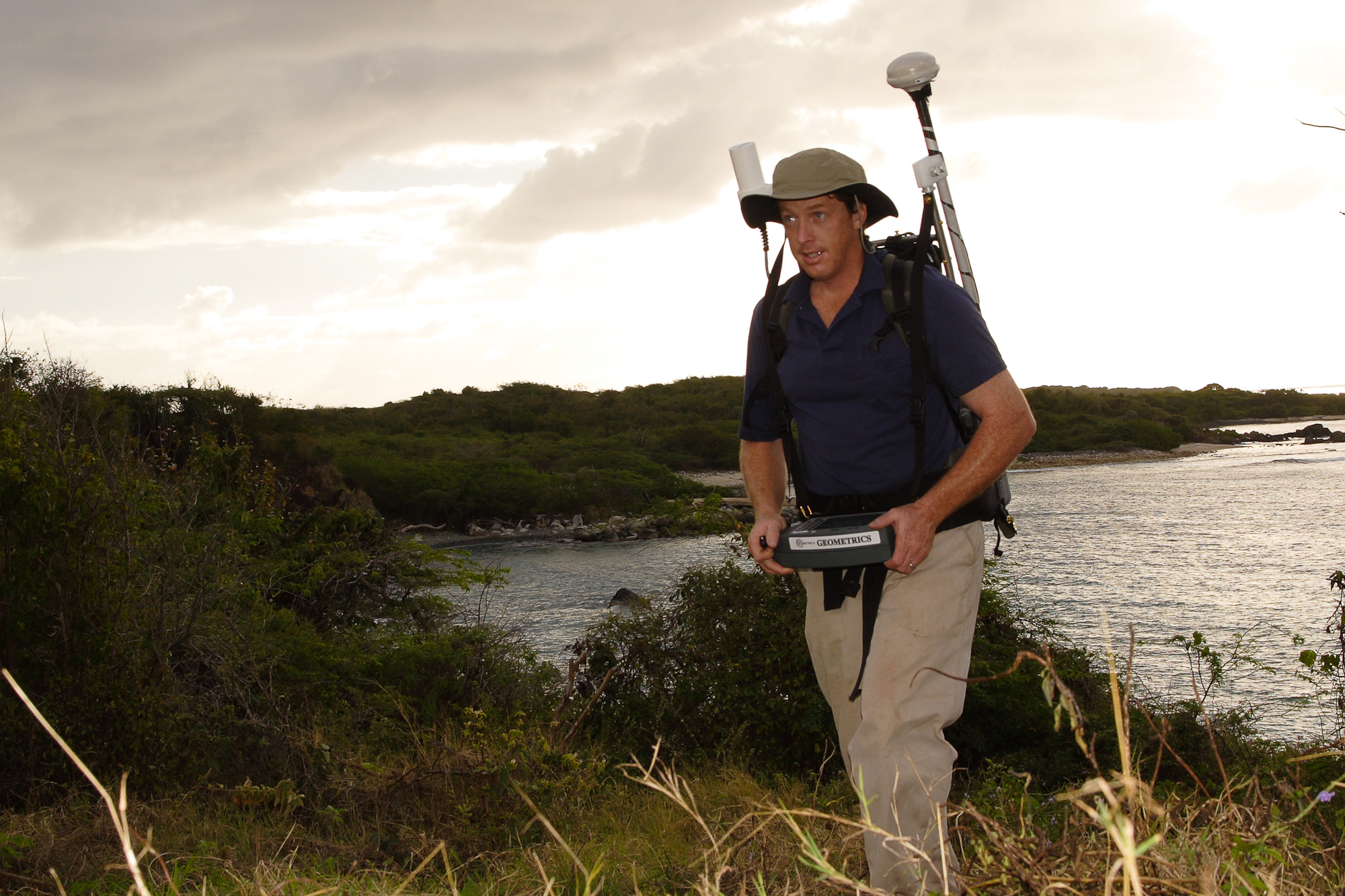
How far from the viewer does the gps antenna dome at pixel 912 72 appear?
3398mm

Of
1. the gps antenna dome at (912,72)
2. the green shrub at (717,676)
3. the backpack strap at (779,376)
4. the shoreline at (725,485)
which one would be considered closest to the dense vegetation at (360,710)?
the green shrub at (717,676)

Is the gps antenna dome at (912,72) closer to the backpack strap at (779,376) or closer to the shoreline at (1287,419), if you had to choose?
the backpack strap at (779,376)

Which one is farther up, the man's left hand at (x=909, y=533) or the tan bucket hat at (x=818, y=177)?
the tan bucket hat at (x=818, y=177)

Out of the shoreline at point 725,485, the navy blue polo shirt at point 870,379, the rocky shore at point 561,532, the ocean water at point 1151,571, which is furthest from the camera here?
the rocky shore at point 561,532

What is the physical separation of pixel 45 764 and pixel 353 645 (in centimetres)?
455

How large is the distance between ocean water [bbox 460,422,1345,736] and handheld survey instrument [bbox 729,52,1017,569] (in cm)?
656

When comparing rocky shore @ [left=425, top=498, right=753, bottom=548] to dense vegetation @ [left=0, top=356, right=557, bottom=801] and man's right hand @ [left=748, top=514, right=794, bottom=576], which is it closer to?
dense vegetation @ [left=0, top=356, right=557, bottom=801]

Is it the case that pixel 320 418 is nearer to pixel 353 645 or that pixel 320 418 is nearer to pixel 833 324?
pixel 353 645

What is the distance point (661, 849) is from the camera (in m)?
4.06

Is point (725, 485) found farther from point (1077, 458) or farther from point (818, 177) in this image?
point (818, 177)

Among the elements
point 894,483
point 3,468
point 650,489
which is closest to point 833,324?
point 894,483

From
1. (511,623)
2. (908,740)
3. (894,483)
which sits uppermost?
(894,483)

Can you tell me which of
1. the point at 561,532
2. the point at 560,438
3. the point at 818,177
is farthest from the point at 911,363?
the point at 560,438

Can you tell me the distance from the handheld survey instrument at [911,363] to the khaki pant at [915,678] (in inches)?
4.7
